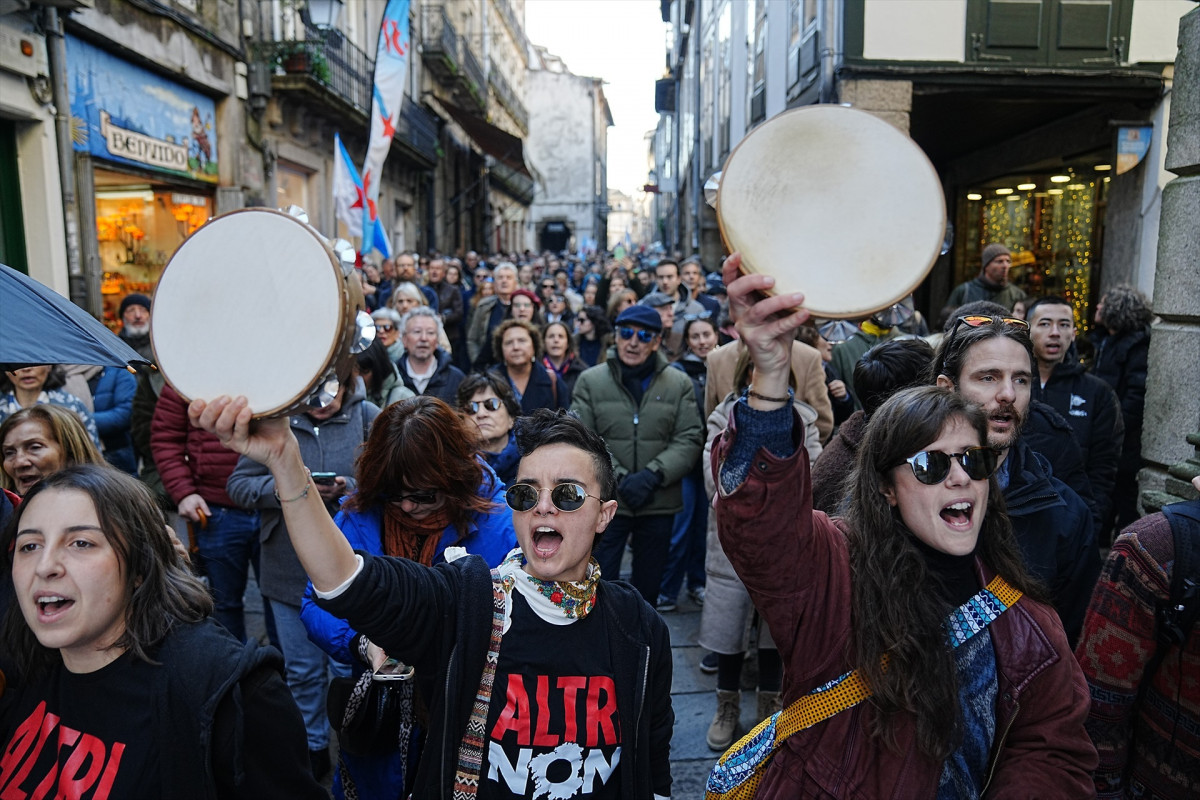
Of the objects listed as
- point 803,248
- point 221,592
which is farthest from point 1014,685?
point 221,592

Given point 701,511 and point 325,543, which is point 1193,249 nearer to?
point 701,511

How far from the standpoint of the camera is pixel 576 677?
6.73 feet

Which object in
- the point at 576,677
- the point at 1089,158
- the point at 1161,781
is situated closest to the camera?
the point at 576,677

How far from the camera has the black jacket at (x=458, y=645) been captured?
1846mm

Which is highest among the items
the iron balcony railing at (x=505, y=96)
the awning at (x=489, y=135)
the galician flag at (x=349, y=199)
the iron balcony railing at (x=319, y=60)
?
the iron balcony railing at (x=505, y=96)

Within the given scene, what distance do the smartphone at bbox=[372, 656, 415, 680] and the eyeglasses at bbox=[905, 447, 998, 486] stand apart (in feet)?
4.34

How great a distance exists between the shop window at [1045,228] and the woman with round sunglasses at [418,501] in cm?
947

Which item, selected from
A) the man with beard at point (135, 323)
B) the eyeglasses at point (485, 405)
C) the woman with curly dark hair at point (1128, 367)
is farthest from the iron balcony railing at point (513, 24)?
the eyeglasses at point (485, 405)

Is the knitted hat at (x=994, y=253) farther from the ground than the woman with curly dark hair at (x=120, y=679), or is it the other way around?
the knitted hat at (x=994, y=253)

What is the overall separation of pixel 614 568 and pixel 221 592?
2097mm

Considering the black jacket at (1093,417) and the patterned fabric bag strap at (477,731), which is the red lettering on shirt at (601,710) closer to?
the patterned fabric bag strap at (477,731)

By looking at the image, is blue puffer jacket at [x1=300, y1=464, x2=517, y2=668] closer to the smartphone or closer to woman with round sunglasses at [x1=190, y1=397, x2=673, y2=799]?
the smartphone

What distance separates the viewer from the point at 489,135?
1065 inches

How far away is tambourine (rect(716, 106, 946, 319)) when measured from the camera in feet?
5.32
